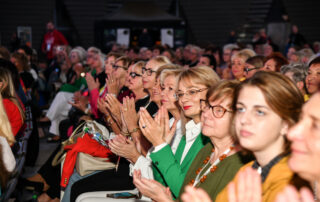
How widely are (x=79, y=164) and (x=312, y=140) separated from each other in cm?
289

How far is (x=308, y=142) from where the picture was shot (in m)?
1.37

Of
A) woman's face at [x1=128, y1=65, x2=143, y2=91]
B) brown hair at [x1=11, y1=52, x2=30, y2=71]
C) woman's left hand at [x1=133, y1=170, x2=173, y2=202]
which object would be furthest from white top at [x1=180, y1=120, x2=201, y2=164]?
brown hair at [x1=11, y1=52, x2=30, y2=71]

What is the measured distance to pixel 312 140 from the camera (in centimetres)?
136

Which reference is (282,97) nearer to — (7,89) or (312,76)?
(312,76)

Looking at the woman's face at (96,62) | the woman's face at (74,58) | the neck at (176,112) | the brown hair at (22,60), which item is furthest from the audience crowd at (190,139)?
the woman's face at (74,58)

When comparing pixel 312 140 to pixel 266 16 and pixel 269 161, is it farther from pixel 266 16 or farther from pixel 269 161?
pixel 266 16

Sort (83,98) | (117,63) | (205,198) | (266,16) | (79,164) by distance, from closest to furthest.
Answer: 1. (205,198)
2. (79,164)
3. (117,63)
4. (83,98)
5. (266,16)

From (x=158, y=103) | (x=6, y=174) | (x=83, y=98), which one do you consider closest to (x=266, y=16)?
(x=83, y=98)

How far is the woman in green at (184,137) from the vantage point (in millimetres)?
2600

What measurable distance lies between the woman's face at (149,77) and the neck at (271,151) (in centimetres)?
271

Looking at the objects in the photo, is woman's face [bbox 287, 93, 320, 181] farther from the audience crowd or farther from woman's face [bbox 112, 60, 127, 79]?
woman's face [bbox 112, 60, 127, 79]

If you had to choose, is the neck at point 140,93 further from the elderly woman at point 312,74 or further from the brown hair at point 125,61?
the elderly woman at point 312,74

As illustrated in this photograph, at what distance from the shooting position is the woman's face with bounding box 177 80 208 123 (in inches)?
122

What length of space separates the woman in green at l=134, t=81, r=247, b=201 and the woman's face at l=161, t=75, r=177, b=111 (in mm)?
1018
